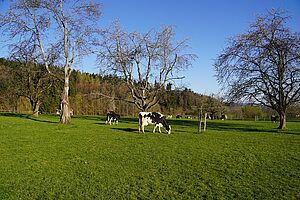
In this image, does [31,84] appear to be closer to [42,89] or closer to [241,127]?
[42,89]

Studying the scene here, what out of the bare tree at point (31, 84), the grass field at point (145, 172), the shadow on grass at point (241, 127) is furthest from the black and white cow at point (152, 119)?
the bare tree at point (31, 84)

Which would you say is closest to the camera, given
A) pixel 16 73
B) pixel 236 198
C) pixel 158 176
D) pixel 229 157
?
pixel 236 198

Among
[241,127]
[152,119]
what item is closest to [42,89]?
[241,127]

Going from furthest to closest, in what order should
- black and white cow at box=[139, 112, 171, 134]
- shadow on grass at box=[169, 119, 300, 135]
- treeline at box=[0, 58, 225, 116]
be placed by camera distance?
treeline at box=[0, 58, 225, 116] < shadow on grass at box=[169, 119, 300, 135] < black and white cow at box=[139, 112, 171, 134]

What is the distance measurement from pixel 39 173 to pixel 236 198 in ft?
18.5

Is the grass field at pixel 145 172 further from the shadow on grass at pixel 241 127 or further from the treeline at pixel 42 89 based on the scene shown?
the shadow on grass at pixel 241 127

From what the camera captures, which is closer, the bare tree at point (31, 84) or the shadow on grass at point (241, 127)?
the shadow on grass at point (241, 127)

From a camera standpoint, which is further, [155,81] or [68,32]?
[155,81]

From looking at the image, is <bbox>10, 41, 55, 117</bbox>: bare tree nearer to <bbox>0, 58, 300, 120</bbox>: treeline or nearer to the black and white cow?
<bbox>0, 58, 300, 120</bbox>: treeline

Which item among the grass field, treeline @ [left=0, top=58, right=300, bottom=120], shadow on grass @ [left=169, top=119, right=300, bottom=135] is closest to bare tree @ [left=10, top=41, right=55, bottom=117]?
treeline @ [left=0, top=58, right=300, bottom=120]

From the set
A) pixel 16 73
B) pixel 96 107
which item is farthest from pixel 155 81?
pixel 96 107

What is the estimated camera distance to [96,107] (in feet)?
306

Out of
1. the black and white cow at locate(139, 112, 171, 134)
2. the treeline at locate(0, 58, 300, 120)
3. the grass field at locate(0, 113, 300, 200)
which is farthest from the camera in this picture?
the treeline at locate(0, 58, 300, 120)

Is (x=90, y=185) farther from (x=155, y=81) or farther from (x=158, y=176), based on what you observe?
(x=155, y=81)
